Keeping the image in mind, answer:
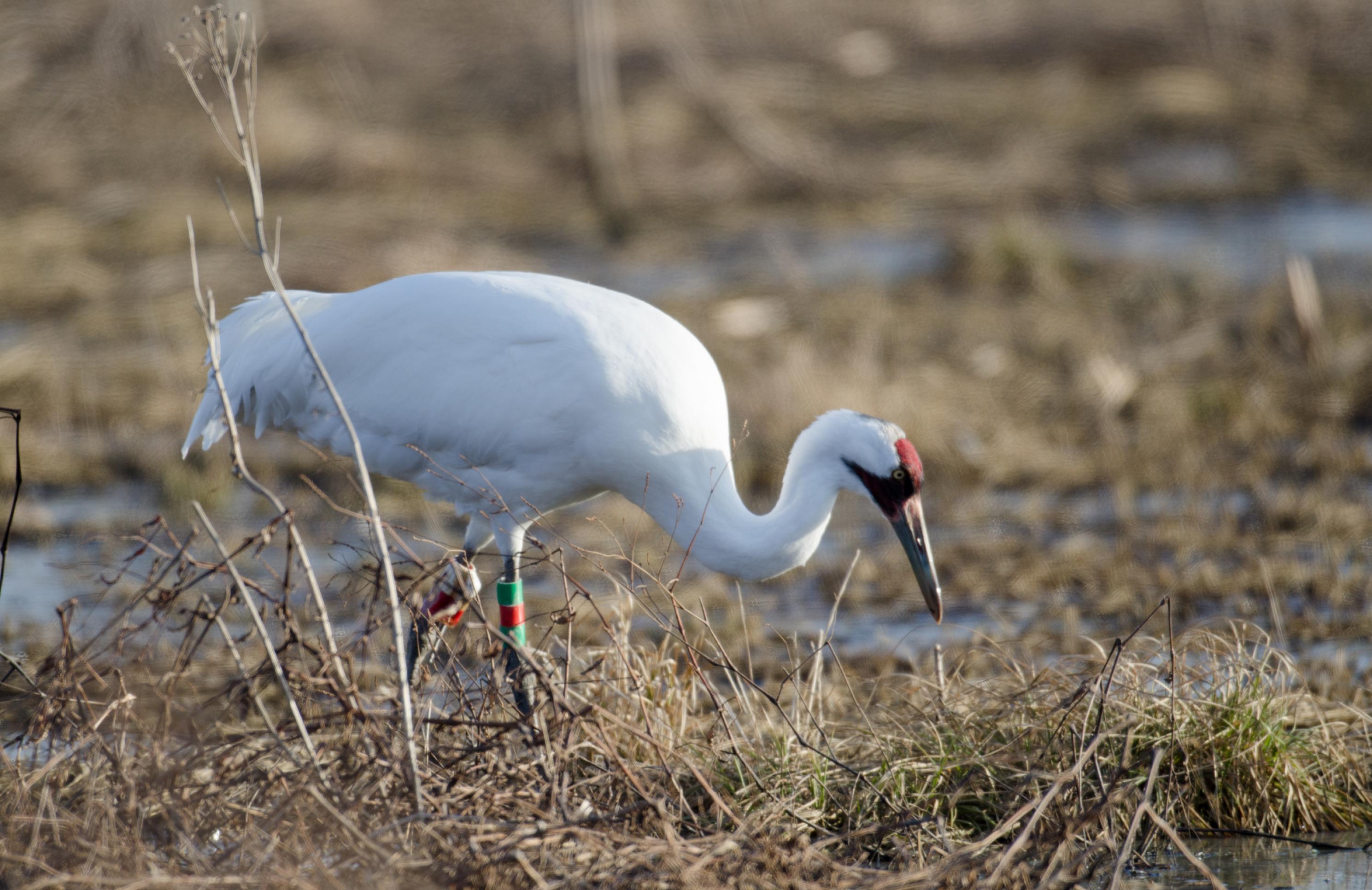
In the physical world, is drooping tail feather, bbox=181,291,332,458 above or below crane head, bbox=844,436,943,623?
above

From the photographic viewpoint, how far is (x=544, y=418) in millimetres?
4449

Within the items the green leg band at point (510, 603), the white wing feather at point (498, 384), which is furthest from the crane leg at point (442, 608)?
the white wing feather at point (498, 384)

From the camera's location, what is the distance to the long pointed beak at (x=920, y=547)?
425 cm

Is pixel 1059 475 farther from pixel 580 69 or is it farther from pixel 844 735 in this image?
pixel 580 69

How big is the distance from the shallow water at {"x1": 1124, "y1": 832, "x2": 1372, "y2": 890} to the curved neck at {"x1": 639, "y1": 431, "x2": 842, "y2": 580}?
1201 millimetres

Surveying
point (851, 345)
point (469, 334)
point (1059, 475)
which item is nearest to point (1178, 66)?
point (851, 345)

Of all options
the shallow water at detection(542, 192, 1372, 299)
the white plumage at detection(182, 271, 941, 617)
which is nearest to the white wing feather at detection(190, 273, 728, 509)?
the white plumage at detection(182, 271, 941, 617)

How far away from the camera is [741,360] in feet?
28.6

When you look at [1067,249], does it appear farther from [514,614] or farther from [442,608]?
[514,614]

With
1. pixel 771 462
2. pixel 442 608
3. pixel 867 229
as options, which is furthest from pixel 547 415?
pixel 867 229

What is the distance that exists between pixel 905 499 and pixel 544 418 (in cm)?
102

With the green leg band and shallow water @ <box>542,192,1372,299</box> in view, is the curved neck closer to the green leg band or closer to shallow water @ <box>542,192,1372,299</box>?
the green leg band

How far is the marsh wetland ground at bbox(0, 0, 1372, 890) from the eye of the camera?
3172mm

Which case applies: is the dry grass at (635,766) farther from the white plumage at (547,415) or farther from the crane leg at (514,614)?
the white plumage at (547,415)
